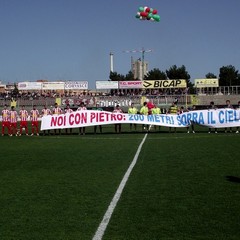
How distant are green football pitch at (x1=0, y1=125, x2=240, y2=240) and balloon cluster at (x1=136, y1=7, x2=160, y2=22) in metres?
22.4

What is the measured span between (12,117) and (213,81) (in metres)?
65.9

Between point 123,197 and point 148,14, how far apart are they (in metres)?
28.5

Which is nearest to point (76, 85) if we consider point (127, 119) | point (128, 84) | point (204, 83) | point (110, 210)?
point (128, 84)

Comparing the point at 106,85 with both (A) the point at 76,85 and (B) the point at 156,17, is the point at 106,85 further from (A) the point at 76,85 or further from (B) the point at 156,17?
(B) the point at 156,17

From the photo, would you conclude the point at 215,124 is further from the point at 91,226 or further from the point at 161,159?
the point at 91,226

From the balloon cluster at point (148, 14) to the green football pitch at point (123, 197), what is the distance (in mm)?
22416

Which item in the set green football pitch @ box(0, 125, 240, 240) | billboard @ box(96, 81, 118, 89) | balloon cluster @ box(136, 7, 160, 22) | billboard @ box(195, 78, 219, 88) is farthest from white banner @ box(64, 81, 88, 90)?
green football pitch @ box(0, 125, 240, 240)

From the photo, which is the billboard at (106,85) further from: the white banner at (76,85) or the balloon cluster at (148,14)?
the balloon cluster at (148,14)

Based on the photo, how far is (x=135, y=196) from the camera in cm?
792

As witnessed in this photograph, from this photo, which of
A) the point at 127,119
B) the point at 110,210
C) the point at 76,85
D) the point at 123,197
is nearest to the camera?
the point at 110,210

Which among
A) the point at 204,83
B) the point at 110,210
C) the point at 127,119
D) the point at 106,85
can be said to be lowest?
the point at 110,210

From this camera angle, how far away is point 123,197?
25.8ft

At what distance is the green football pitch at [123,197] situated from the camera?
588 cm

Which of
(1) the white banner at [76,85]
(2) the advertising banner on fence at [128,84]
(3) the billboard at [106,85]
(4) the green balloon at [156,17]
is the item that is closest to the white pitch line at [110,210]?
(4) the green balloon at [156,17]
